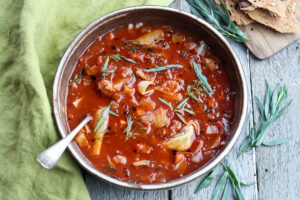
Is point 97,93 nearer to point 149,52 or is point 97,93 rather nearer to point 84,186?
point 149,52

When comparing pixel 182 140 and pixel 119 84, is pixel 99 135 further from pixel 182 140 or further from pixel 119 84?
pixel 182 140

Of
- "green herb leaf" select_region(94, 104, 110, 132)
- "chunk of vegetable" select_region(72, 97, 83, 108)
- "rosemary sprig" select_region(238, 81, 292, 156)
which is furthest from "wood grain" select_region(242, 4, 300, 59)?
"chunk of vegetable" select_region(72, 97, 83, 108)

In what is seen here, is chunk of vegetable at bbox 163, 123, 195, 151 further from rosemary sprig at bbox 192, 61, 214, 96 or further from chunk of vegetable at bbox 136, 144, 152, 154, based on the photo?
rosemary sprig at bbox 192, 61, 214, 96

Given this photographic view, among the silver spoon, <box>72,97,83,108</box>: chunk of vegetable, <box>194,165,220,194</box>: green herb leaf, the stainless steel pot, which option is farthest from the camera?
<box>194,165,220,194</box>: green herb leaf

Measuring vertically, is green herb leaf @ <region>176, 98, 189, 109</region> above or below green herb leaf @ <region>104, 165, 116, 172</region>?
above

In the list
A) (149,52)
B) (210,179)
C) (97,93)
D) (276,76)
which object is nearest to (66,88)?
(97,93)

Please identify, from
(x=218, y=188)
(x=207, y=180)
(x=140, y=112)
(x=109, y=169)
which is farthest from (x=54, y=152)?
(x=218, y=188)

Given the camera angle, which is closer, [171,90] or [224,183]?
[171,90]
